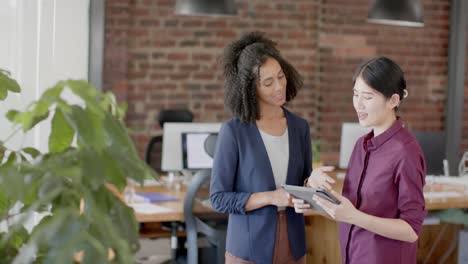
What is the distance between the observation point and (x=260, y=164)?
8.46ft

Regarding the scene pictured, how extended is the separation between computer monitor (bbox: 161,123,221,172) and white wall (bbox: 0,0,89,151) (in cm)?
152

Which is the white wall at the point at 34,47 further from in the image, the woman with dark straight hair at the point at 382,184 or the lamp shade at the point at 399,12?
the lamp shade at the point at 399,12

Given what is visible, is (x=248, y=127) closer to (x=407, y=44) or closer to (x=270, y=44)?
(x=270, y=44)

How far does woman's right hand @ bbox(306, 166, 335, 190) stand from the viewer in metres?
2.44

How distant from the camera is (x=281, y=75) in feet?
8.64

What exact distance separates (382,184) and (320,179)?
25cm

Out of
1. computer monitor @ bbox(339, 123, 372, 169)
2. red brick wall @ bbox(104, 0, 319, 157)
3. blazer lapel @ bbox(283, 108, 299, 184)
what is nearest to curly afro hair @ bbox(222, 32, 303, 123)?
blazer lapel @ bbox(283, 108, 299, 184)

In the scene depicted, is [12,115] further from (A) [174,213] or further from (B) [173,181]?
(B) [173,181]

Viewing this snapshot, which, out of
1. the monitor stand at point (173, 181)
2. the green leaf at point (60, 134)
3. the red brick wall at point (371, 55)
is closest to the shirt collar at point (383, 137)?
the green leaf at point (60, 134)

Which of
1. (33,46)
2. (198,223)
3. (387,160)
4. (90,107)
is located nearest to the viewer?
(90,107)

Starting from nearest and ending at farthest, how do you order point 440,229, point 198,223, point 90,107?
point 90,107
point 198,223
point 440,229

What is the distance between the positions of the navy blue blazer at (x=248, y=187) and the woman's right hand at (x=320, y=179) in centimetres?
12

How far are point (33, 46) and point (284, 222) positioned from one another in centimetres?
131

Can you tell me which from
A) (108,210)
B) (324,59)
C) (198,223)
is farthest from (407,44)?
(108,210)
